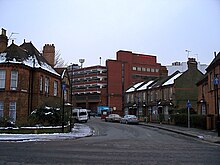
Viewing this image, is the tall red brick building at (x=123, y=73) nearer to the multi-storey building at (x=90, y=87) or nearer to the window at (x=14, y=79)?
the multi-storey building at (x=90, y=87)

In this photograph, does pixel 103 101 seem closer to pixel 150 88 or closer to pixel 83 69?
pixel 83 69

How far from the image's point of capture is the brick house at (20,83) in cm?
2909

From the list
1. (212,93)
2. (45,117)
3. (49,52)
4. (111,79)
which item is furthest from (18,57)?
(111,79)

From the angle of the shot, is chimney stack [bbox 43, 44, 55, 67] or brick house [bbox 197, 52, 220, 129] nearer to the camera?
brick house [bbox 197, 52, 220, 129]

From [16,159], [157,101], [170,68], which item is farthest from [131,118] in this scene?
[170,68]

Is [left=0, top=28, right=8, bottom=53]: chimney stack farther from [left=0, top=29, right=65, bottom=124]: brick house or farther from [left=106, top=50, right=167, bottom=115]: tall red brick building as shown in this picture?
[left=106, top=50, right=167, bottom=115]: tall red brick building

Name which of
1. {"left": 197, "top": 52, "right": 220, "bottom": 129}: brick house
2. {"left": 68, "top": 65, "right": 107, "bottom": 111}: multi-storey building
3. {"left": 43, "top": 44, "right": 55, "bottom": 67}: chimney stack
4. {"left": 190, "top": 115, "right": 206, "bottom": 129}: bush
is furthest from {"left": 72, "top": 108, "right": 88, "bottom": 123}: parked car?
{"left": 68, "top": 65, "right": 107, "bottom": 111}: multi-storey building

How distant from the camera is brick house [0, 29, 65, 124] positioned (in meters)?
29.1

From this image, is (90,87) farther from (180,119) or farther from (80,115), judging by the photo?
(180,119)

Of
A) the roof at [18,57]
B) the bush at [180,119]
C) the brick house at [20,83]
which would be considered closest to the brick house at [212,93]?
the bush at [180,119]

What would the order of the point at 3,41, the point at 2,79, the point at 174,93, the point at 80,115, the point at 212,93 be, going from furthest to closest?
the point at 80,115
the point at 174,93
the point at 3,41
the point at 212,93
the point at 2,79

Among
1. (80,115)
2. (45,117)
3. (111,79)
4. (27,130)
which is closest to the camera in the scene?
(27,130)

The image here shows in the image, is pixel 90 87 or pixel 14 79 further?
pixel 90 87

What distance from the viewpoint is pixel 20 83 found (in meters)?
29.8
